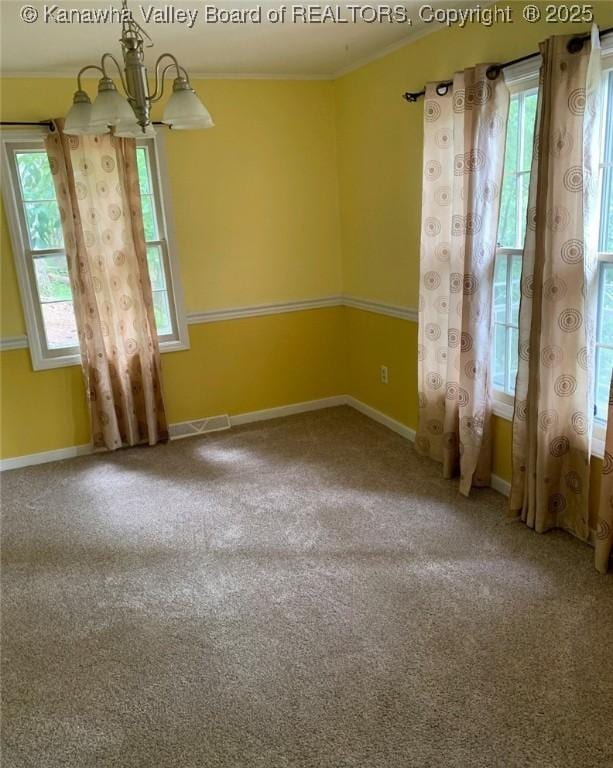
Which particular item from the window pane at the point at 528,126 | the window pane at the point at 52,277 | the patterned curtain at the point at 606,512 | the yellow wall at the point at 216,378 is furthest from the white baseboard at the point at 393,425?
the window pane at the point at 52,277

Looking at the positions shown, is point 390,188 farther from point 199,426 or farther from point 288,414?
point 199,426

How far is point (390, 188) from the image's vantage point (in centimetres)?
364

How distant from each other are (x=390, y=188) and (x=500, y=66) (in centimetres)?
114

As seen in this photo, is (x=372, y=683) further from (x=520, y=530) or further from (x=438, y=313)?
(x=438, y=313)

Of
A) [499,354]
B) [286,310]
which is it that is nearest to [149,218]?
[286,310]

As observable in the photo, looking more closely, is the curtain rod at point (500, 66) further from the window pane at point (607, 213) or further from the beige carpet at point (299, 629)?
the beige carpet at point (299, 629)

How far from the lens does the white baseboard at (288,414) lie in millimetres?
3811

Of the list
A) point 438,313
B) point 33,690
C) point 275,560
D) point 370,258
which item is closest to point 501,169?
point 438,313

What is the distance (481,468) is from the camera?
310cm

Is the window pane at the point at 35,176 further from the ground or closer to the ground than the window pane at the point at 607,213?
further from the ground

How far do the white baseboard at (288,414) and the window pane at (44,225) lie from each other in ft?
4.38

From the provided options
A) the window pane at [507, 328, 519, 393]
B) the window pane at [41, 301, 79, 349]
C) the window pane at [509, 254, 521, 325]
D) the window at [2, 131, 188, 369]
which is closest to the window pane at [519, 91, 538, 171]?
the window pane at [509, 254, 521, 325]

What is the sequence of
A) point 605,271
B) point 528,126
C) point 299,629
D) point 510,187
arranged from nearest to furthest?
point 299,629 → point 605,271 → point 528,126 → point 510,187

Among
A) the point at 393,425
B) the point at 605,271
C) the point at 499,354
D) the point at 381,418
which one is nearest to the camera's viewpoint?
the point at 605,271
